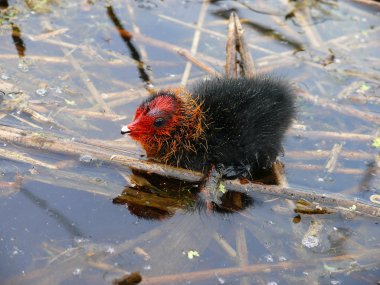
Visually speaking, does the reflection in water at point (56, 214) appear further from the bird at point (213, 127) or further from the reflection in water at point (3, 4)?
the reflection in water at point (3, 4)

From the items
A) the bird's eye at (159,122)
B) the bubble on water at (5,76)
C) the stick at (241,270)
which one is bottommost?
the stick at (241,270)

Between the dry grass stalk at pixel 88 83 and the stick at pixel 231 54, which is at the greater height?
the stick at pixel 231 54

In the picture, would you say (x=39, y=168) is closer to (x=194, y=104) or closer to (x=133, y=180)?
(x=133, y=180)

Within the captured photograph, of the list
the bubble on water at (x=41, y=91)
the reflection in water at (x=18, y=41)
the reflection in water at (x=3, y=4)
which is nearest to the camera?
the bubble on water at (x=41, y=91)

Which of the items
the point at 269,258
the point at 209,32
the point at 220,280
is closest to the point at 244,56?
the point at 209,32

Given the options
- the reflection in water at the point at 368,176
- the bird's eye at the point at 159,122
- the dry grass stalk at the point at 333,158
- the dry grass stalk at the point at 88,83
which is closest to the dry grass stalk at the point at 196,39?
the dry grass stalk at the point at 88,83

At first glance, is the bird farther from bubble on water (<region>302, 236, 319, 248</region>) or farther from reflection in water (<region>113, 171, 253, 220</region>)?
bubble on water (<region>302, 236, 319, 248</region>)

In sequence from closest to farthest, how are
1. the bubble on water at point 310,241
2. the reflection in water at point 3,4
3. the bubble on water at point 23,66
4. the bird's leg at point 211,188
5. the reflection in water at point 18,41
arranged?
the bubble on water at point 310,241, the bird's leg at point 211,188, the bubble on water at point 23,66, the reflection in water at point 18,41, the reflection in water at point 3,4

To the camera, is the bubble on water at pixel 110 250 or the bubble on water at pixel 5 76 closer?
the bubble on water at pixel 110 250

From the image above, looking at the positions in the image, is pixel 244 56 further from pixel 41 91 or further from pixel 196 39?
pixel 41 91
